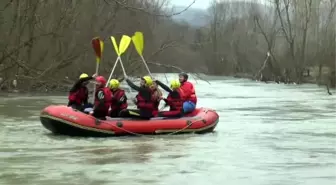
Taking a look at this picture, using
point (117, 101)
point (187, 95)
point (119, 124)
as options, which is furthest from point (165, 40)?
point (119, 124)

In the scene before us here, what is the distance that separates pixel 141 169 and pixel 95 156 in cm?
133

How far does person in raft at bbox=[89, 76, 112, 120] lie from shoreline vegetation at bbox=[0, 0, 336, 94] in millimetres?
1661

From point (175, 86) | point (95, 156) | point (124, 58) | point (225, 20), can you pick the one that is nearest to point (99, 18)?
point (124, 58)

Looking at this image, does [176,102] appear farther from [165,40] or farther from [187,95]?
[165,40]

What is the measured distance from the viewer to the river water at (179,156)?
27.9 feet

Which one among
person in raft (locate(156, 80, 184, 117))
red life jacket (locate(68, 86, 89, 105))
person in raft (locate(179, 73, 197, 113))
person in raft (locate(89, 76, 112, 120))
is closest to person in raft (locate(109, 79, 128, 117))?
person in raft (locate(89, 76, 112, 120))

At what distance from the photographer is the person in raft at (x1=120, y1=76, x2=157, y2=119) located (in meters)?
12.5

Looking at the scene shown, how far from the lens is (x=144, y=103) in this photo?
→ 12.5 meters

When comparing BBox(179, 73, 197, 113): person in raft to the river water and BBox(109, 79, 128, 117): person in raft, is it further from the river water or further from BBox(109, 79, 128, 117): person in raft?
BBox(109, 79, 128, 117): person in raft

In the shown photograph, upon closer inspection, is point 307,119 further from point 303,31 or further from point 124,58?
point 303,31

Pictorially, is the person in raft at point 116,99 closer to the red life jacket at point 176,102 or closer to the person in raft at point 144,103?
the person in raft at point 144,103

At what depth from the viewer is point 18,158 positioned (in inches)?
392

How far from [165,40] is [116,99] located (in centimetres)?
2112

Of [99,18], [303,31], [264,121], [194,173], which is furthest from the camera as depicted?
[303,31]
